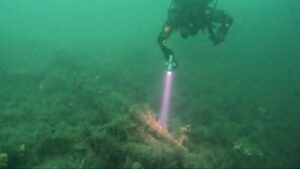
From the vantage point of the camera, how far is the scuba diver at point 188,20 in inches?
358

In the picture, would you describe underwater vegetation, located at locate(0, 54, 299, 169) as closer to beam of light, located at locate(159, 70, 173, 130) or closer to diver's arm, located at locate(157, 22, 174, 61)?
beam of light, located at locate(159, 70, 173, 130)

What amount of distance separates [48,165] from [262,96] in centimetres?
820

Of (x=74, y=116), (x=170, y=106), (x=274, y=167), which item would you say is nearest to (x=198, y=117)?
(x=170, y=106)

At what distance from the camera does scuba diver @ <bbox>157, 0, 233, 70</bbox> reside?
9.09 metres

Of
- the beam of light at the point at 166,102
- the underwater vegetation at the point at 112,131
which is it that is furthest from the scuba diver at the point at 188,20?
the underwater vegetation at the point at 112,131

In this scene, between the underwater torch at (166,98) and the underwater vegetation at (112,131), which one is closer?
the underwater vegetation at (112,131)

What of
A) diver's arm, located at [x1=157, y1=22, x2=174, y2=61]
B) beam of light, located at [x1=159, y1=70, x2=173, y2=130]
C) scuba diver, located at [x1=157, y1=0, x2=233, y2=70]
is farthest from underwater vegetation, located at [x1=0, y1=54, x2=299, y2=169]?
scuba diver, located at [x1=157, y1=0, x2=233, y2=70]

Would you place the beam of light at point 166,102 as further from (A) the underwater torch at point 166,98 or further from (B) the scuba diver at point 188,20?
(B) the scuba diver at point 188,20

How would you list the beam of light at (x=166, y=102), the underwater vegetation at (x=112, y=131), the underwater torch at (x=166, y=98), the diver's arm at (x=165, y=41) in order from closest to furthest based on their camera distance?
the underwater vegetation at (x=112, y=131)
the underwater torch at (x=166, y=98)
the beam of light at (x=166, y=102)
the diver's arm at (x=165, y=41)

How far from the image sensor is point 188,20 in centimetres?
916

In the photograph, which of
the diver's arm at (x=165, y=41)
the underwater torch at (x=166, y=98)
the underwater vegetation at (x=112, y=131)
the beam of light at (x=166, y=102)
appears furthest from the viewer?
the diver's arm at (x=165, y=41)

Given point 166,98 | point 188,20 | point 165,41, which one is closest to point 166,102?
point 166,98

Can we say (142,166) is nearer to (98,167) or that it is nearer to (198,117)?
(98,167)

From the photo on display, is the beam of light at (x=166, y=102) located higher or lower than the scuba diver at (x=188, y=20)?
lower
